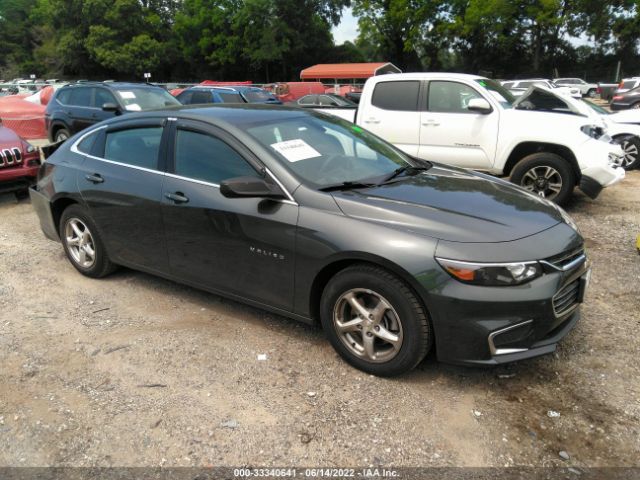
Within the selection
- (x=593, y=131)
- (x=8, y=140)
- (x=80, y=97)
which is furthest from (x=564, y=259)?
(x=80, y=97)

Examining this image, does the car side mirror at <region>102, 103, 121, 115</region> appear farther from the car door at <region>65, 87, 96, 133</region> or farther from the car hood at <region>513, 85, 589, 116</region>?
the car hood at <region>513, 85, 589, 116</region>

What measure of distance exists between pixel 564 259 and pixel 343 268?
49.6 inches

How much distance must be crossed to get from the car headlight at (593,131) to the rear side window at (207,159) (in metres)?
4.88

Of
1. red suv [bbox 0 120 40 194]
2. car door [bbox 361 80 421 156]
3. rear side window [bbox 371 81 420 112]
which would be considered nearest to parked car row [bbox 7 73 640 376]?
red suv [bbox 0 120 40 194]

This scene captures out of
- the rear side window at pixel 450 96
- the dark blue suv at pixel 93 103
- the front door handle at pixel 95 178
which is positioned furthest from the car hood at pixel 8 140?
the rear side window at pixel 450 96

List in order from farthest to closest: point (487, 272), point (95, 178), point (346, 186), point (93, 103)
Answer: point (93, 103), point (95, 178), point (346, 186), point (487, 272)

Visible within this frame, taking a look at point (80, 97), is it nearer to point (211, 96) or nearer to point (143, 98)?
point (143, 98)

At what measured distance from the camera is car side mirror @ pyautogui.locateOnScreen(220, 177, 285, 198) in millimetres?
3203

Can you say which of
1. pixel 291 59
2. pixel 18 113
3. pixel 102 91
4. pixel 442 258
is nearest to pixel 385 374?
pixel 442 258

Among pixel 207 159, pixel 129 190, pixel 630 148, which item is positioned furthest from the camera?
pixel 630 148

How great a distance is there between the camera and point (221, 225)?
139 inches

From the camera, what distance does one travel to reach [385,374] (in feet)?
10.1

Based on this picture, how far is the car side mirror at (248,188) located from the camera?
3.20 m

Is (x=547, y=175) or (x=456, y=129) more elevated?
(x=456, y=129)
